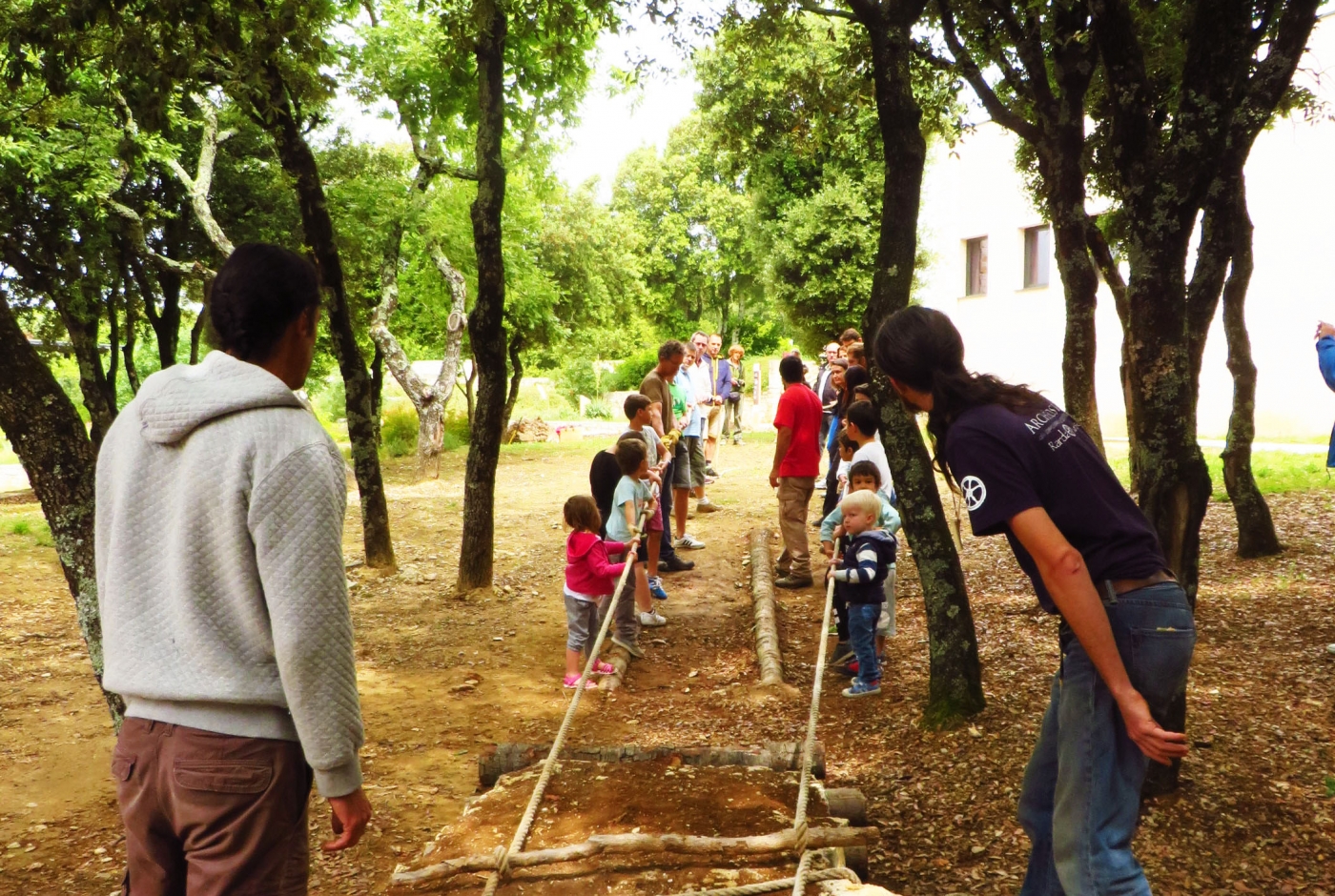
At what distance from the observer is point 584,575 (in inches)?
257

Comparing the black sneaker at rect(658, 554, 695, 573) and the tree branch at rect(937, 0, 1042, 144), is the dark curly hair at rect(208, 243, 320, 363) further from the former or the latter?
the black sneaker at rect(658, 554, 695, 573)

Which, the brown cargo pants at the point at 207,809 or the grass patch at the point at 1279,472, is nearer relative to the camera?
the brown cargo pants at the point at 207,809

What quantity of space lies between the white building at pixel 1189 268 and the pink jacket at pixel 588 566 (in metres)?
8.45

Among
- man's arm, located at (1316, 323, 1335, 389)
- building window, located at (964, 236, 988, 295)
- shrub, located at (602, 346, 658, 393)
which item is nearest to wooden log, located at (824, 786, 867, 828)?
man's arm, located at (1316, 323, 1335, 389)

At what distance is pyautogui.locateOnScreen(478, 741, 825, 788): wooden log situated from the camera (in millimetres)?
4785

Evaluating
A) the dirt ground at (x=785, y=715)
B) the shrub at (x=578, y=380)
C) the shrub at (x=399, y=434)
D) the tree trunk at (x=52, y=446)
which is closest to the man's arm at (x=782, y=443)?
the dirt ground at (x=785, y=715)

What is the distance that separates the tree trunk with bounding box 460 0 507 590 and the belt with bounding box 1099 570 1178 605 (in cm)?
660

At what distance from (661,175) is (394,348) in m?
28.7

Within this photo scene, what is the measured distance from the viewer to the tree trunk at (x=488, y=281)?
28.7 ft

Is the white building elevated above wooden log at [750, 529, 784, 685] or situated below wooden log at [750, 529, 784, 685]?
above

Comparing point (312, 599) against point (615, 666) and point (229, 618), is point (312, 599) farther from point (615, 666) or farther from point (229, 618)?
point (615, 666)

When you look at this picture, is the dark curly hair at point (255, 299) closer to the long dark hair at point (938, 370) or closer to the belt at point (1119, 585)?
the long dark hair at point (938, 370)

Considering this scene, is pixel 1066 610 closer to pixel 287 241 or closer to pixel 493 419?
pixel 493 419

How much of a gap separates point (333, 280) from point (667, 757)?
6191mm
